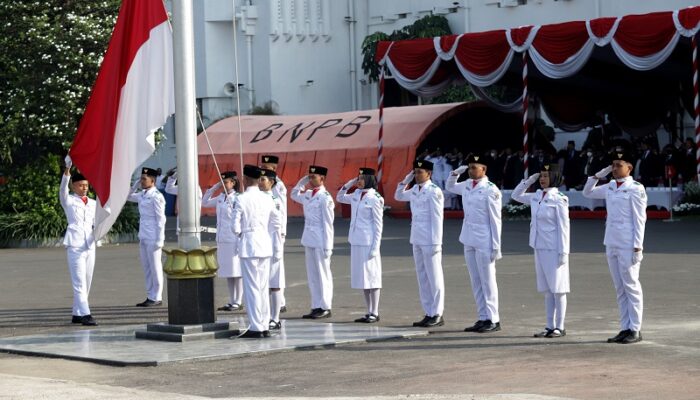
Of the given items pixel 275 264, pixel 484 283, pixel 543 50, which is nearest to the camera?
pixel 484 283

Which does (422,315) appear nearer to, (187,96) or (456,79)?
(187,96)

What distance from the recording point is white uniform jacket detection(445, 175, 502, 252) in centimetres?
1476

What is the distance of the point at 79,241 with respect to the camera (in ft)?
55.0

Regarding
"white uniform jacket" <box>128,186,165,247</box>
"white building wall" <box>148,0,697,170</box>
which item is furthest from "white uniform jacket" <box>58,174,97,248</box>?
"white building wall" <box>148,0,697,170</box>

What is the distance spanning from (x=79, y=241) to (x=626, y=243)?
6879 millimetres

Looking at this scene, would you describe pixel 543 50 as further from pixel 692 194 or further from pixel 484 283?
pixel 484 283

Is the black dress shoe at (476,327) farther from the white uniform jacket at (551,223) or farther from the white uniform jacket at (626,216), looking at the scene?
the white uniform jacket at (626,216)

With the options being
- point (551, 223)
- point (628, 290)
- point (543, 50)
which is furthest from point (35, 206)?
point (628, 290)

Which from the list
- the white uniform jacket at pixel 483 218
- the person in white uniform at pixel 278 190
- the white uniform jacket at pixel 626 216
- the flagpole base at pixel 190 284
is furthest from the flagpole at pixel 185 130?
the white uniform jacket at pixel 626 216

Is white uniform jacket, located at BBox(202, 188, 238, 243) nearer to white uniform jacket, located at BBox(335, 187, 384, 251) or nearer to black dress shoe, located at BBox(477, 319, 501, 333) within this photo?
white uniform jacket, located at BBox(335, 187, 384, 251)

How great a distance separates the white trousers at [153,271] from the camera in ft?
61.1

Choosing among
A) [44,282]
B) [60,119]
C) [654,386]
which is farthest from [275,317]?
[60,119]

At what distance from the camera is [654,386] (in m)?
10.8

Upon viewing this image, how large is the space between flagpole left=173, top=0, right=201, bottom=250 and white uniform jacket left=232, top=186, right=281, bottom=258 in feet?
1.46
